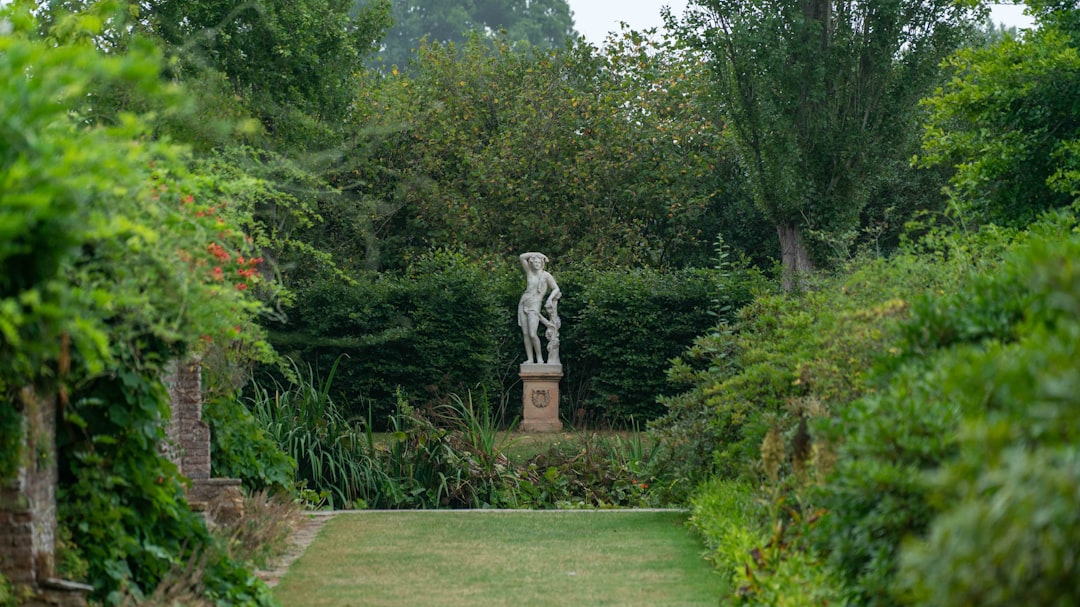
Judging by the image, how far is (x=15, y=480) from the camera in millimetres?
5262

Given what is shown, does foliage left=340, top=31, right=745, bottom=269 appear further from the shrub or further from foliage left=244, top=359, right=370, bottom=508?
foliage left=244, top=359, right=370, bottom=508

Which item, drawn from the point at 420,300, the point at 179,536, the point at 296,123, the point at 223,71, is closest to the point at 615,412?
the point at 420,300

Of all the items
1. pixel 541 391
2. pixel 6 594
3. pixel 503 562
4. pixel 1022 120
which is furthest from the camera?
pixel 541 391

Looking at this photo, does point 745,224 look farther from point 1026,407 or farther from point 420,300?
point 1026,407

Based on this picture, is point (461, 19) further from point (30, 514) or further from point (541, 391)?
point (30, 514)

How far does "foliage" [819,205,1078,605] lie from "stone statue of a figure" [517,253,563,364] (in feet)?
42.7

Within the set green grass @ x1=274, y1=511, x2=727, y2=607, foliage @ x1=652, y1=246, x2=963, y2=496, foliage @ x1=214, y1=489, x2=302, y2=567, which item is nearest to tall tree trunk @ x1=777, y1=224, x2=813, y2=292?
foliage @ x1=652, y1=246, x2=963, y2=496

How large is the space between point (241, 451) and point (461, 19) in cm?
4249

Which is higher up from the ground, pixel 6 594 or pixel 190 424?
pixel 190 424

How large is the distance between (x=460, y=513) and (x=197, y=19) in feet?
34.3

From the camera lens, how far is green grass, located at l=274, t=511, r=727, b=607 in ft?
23.6

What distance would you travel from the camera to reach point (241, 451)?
9906 mm

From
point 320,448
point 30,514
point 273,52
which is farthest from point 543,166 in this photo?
point 30,514

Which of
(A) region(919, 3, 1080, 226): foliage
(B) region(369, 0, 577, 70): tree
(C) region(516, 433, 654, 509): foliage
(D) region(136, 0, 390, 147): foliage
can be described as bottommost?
(C) region(516, 433, 654, 509): foliage
